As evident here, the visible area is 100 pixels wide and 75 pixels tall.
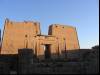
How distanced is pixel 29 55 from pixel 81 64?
2502 mm

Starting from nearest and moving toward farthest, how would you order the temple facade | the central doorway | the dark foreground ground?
1. the dark foreground ground
2. the temple facade
3. the central doorway

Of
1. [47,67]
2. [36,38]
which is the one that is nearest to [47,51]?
[36,38]

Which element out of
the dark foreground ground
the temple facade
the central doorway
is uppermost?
the temple facade

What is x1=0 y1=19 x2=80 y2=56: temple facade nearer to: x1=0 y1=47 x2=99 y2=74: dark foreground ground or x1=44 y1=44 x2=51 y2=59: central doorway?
x1=44 y1=44 x2=51 y2=59: central doorway

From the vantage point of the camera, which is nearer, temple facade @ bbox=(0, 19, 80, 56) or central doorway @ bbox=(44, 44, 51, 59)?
temple facade @ bbox=(0, 19, 80, 56)

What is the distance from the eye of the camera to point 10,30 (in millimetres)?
23656

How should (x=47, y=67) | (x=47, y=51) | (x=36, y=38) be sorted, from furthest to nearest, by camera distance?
(x=47, y=51) < (x=36, y=38) < (x=47, y=67)

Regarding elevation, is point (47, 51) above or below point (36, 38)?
below

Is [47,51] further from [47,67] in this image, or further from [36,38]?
[47,67]

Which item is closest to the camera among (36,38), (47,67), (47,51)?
(47,67)

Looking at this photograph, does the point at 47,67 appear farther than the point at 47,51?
No

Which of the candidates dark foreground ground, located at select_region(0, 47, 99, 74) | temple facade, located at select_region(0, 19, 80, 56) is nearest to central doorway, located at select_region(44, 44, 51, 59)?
temple facade, located at select_region(0, 19, 80, 56)

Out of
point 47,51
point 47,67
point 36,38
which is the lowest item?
point 47,67

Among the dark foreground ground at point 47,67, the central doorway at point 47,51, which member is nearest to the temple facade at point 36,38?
the central doorway at point 47,51
